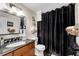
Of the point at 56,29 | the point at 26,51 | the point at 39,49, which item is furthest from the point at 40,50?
the point at 56,29

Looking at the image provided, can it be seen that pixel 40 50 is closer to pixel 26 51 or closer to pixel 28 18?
pixel 26 51

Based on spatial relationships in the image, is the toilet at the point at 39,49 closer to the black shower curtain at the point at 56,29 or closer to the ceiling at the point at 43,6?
the black shower curtain at the point at 56,29

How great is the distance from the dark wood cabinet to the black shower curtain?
151mm

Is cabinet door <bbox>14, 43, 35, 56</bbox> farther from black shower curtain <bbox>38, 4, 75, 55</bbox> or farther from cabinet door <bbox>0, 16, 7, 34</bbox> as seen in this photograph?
cabinet door <bbox>0, 16, 7, 34</bbox>

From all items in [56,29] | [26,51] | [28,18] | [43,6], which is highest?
[43,6]

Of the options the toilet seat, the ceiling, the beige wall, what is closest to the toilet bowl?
the toilet seat

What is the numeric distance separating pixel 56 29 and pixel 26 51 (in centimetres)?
56

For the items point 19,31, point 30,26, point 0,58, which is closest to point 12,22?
point 19,31

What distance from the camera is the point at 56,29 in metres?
1.49

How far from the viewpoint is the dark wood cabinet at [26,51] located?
1366 mm

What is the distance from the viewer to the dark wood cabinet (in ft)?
4.48

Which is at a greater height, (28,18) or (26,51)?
(28,18)

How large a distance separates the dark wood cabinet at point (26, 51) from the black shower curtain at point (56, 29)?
0.50 feet

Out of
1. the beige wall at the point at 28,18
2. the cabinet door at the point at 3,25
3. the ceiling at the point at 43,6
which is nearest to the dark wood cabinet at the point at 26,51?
the beige wall at the point at 28,18
